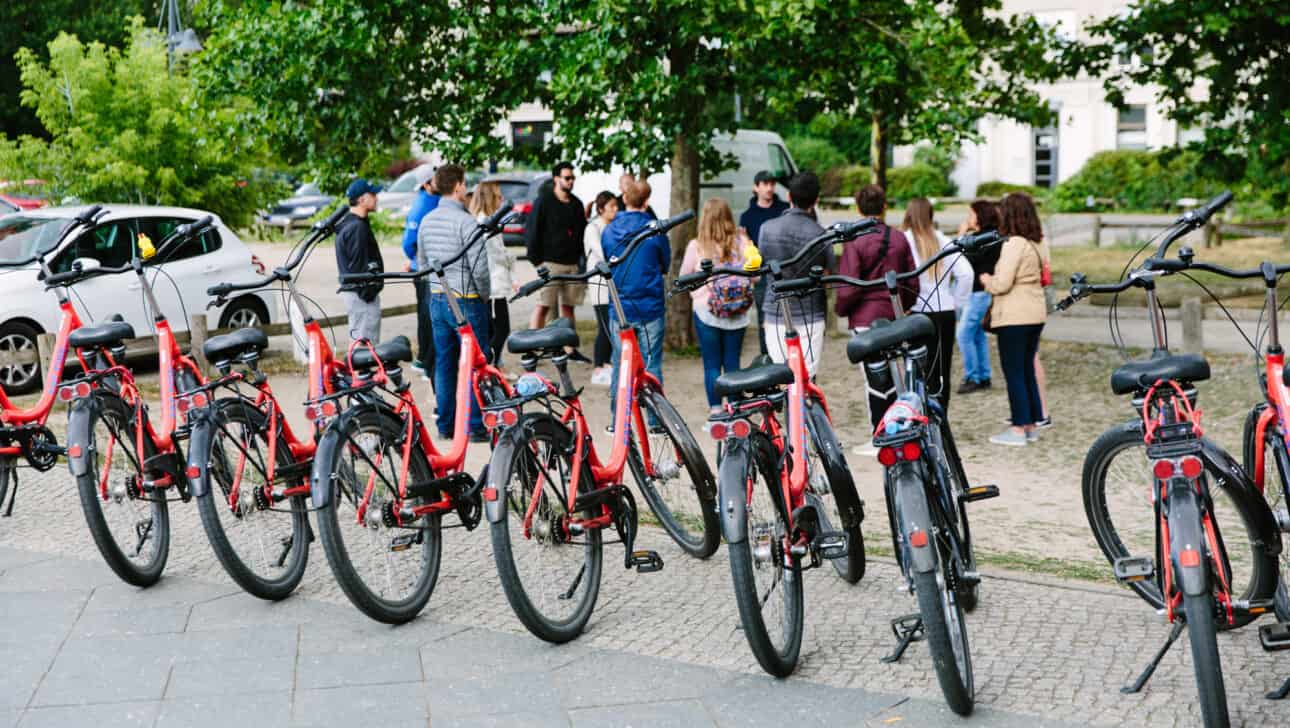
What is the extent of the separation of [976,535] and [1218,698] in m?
3.40

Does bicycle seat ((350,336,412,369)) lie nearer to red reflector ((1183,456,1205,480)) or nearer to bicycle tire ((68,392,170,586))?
bicycle tire ((68,392,170,586))

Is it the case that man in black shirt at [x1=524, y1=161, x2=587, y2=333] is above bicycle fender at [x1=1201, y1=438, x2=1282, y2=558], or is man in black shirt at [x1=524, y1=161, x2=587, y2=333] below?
above

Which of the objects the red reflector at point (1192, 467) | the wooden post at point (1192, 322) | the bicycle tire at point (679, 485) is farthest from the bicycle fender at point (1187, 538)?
the wooden post at point (1192, 322)

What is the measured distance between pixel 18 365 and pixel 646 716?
29.5 feet

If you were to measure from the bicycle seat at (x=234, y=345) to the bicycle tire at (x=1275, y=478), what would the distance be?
12.4ft

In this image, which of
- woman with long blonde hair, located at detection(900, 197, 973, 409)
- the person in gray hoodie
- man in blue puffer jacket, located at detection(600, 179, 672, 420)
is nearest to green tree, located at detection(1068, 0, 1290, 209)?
woman with long blonde hair, located at detection(900, 197, 973, 409)

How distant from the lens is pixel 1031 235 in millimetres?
9789

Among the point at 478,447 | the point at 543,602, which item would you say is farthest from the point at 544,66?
the point at 543,602

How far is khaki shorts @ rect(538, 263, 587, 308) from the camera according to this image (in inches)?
527

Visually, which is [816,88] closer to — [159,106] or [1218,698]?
[159,106]

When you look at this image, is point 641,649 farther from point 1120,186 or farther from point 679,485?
point 1120,186

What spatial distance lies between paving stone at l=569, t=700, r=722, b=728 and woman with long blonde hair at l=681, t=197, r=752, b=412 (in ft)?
15.6

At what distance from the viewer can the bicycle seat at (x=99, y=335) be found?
670 cm

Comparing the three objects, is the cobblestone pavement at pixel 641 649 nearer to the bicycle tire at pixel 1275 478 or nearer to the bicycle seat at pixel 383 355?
the bicycle tire at pixel 1275 478
